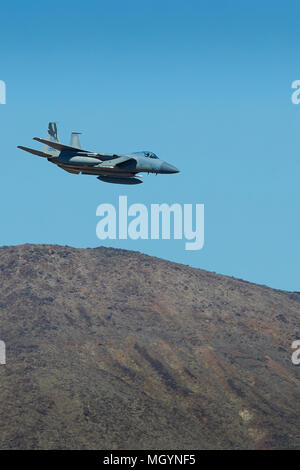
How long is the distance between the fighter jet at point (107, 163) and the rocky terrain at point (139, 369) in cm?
5444

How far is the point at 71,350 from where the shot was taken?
158m

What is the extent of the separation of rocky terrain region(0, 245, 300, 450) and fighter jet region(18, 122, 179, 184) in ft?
179

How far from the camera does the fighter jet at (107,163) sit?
81.8m

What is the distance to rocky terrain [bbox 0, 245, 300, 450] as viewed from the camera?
432 ft

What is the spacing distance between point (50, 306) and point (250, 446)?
206 ft

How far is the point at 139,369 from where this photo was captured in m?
156

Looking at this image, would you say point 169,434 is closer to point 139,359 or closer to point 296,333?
point 139,359
